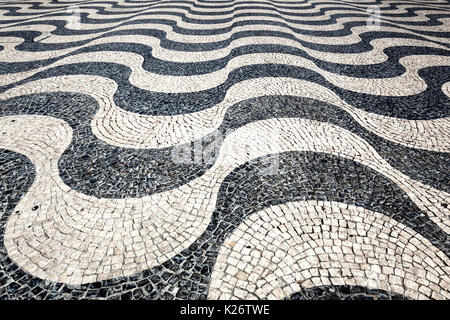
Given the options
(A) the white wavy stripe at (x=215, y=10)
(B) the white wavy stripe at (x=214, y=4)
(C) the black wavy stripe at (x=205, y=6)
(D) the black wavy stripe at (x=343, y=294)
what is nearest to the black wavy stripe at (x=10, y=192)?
(D) the black wavy stripe at (x=343, y=294)

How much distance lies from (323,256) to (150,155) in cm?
221

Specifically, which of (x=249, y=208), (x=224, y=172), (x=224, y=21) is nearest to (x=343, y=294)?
(x=249, y=208)

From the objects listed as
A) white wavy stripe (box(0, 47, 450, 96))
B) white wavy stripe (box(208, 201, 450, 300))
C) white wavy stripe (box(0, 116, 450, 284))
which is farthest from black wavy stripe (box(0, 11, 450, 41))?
white wavy stripe (box(208, 201, 450, 300))

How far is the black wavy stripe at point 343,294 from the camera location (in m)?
2.02

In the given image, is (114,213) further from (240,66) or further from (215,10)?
(215,10)

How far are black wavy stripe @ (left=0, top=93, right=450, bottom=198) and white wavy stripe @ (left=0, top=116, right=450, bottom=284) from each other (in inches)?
4.6

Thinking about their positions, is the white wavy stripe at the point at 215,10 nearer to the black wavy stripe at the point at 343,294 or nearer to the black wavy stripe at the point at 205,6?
the black wavy stripe at the point at 205,6

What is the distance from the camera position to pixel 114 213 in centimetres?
271

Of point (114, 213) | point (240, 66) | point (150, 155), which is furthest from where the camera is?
point (240, 66)

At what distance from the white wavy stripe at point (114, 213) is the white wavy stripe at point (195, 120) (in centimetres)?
52

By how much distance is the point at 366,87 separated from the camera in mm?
5141

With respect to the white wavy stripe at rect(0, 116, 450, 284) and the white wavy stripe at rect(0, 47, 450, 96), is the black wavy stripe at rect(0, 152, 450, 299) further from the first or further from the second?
the white wavy stripe at rect(0, 47, 450, 96)
